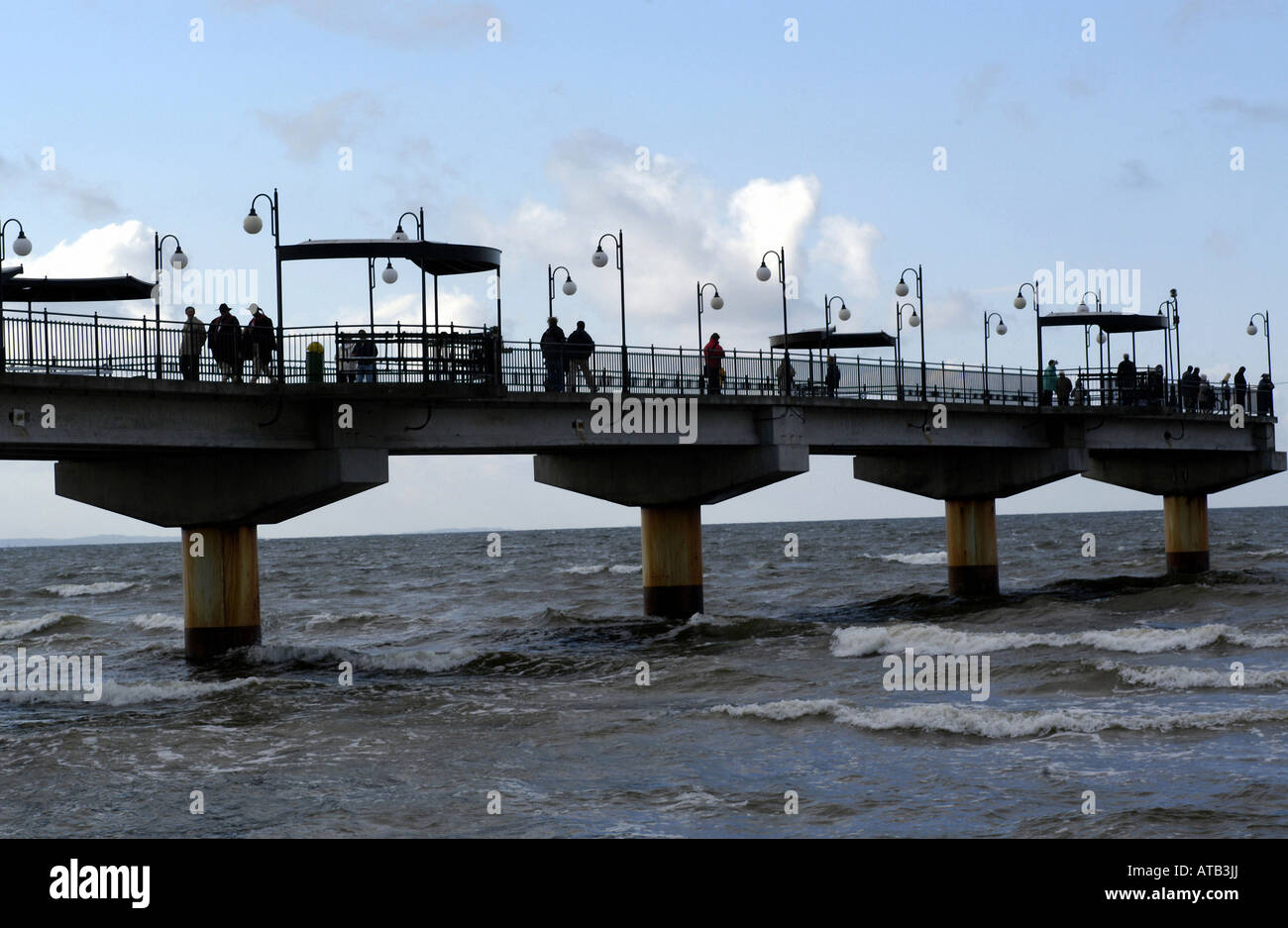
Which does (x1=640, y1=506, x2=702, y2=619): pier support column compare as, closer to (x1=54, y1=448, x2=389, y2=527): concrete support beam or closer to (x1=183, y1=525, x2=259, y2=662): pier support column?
(x1=183, y1=525, x2=259, y2=662): pier support column

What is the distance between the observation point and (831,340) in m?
48.1

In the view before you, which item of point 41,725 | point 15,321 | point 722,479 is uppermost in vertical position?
point 15,321

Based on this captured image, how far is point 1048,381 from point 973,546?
5874mm

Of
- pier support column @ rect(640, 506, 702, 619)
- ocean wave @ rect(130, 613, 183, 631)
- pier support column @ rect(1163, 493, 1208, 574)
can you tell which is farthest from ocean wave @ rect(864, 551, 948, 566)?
pier support column @ rect(640, 506, 702, 619)

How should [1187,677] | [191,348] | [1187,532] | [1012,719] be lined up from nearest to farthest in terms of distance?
1. [1012,719]
2. [1187,677]
3. [191,348]
4. [1187,532]

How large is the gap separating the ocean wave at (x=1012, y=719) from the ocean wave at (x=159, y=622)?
32407 mm

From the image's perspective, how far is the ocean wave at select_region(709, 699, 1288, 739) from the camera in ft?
68.9

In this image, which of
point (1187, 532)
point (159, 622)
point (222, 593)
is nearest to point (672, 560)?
point (222, 593)

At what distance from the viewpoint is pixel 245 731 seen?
938 inches

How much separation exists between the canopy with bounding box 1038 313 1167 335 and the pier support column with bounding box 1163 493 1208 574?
35.8 ft

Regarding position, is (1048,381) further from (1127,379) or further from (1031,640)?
(1031,640)
